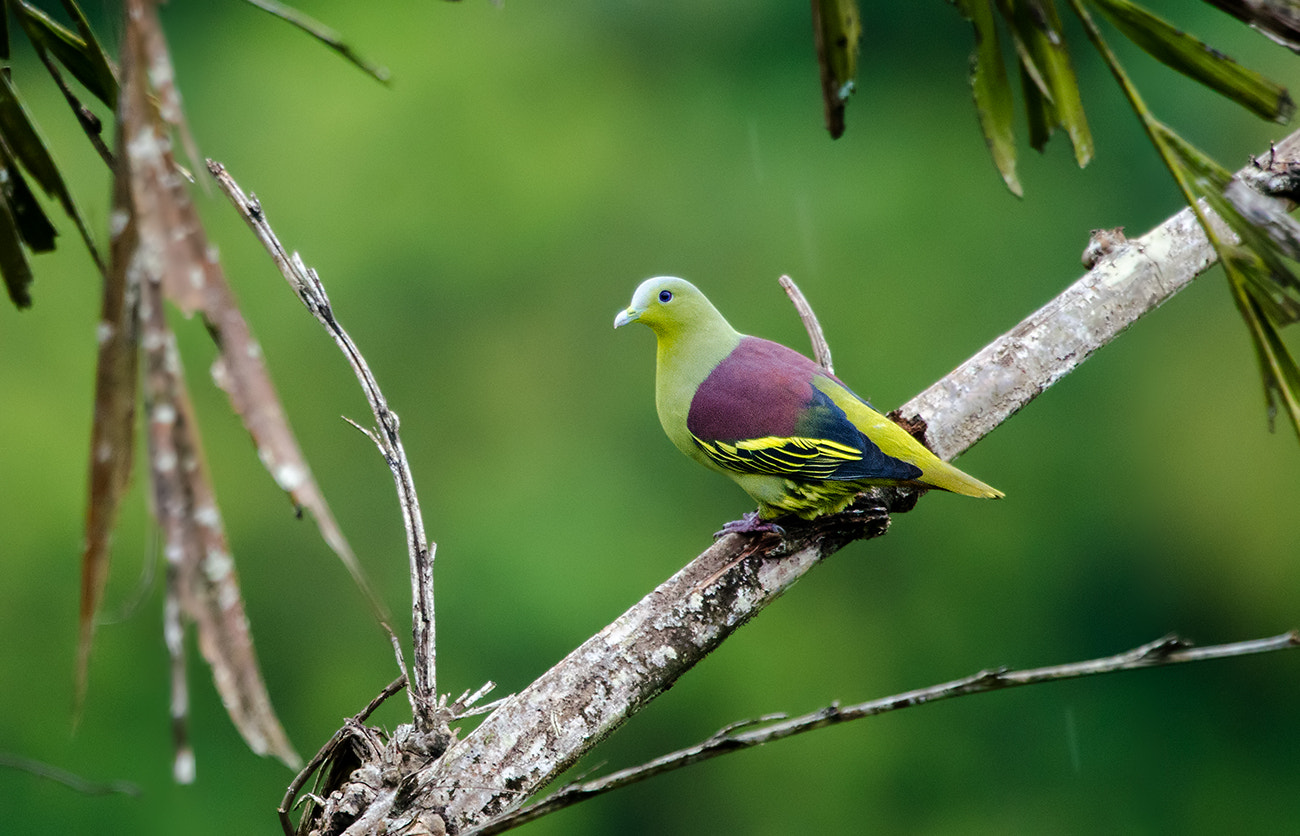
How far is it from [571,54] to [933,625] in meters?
3.71

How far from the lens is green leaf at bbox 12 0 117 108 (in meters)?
Answer: 1.26

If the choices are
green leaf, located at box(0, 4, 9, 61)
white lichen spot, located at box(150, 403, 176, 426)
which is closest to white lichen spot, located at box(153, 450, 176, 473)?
white lichen spot, located at box(150, 403, 176, 426)

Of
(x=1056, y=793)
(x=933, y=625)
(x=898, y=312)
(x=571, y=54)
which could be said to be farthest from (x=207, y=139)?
(x=1056, y=793)

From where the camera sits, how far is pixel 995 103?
3.95 feet

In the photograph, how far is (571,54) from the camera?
6.35m

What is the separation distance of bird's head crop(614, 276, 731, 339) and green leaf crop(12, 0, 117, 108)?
0.89 m

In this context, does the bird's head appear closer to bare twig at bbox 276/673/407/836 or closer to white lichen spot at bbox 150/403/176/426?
bare twig at bbox 276/673/407/836

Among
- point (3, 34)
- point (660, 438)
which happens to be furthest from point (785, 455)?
point (660, 438)

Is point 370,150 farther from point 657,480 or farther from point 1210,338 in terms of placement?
point 1210,338

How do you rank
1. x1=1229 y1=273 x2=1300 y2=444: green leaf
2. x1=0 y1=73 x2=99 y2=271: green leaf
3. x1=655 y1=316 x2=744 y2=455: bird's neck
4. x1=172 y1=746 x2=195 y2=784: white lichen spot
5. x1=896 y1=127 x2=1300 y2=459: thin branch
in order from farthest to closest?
x1=655 y1=316 x2=744 y2=455: bird's neck
x1=896 y1=127 x2=1300 y2=459: thin branch
x1=0 y1=73 x2=99 y2=271: green leaf
x1=1229 y1=273 x2=1300 y2=444: green leaf
x1=172 y1=746 x2=195 y2=784: white lichen spot

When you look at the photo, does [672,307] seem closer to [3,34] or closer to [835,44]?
[835,44]

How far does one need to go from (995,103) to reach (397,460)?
849 millimetres

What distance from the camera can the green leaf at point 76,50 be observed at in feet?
4.13

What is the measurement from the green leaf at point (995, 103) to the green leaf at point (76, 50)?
3.10 ft
